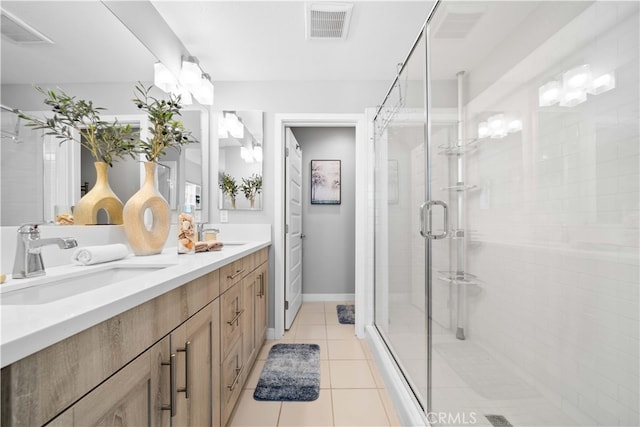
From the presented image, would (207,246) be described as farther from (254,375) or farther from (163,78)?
(163,78)

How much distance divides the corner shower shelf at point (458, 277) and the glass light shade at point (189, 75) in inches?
84.5

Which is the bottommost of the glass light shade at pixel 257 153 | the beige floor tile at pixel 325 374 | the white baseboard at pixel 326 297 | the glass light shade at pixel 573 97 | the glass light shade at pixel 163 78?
the beige floor tile at pixel 325 374

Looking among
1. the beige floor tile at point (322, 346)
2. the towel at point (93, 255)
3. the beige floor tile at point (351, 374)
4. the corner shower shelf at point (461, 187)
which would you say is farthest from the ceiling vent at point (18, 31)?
the beige floor tile at point (322, 346)

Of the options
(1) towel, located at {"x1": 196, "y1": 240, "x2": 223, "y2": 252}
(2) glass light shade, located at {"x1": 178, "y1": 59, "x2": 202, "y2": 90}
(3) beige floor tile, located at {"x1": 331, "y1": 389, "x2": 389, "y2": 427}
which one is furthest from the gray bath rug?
(2) glass light shade, located at {"x1": 178, "y1": 59, "x2": 202, "y2": 90}

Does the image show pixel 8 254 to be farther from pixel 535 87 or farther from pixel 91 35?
pixel 535 87

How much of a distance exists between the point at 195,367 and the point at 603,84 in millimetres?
1432

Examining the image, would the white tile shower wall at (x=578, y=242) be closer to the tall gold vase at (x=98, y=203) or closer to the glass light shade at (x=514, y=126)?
the glass light shade at (x=514, y=126)

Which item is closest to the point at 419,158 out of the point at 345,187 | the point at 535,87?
the point at 535,87

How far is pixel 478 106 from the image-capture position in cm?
110

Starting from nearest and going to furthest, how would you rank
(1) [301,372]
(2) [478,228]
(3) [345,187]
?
(2) [478,228] < (1) [301,372] < (3) [345,187]

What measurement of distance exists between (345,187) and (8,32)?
320 centimetres

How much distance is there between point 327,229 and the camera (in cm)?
388

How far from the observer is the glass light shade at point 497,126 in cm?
98

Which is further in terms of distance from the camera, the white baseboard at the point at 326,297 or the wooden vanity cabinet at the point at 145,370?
the white baseboard at the point at 326,297
